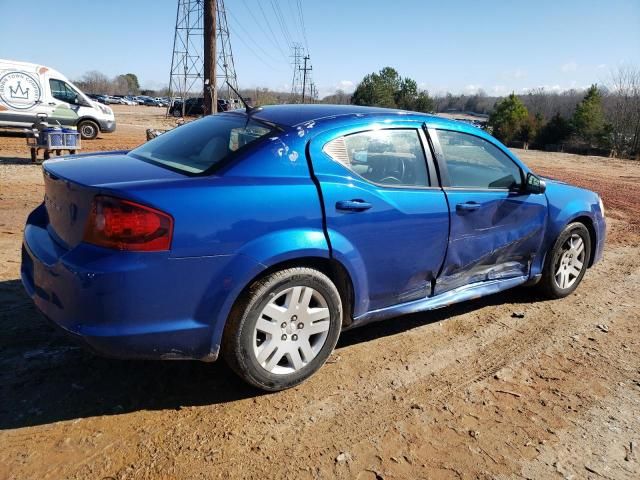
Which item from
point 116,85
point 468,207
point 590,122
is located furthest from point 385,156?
point 116,85

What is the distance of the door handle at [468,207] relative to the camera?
3.56 metres

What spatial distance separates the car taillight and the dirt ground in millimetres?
942

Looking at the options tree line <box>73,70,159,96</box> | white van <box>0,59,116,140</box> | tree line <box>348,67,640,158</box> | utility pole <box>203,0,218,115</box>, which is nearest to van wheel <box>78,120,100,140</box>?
white van <box>0,59,116,140</box>

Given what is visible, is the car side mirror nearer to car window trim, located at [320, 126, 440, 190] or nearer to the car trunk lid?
car window trim, located at [320, 126, 440, 190]

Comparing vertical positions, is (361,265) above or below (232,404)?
above

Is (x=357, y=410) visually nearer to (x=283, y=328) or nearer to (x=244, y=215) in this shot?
(x=283, y=328)

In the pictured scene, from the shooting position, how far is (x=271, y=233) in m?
2.70

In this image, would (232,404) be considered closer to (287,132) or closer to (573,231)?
(287,132)

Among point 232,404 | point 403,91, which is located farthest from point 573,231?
point 403,91

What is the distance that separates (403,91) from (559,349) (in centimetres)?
6406

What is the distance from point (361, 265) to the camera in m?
3.08

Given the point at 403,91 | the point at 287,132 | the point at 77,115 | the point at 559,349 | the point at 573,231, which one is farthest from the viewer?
the point at 403,91

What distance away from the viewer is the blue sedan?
2434mm

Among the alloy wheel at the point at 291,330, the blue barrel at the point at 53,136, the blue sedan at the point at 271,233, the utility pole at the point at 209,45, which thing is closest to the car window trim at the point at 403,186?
the blue sedan at the point at 271,233
